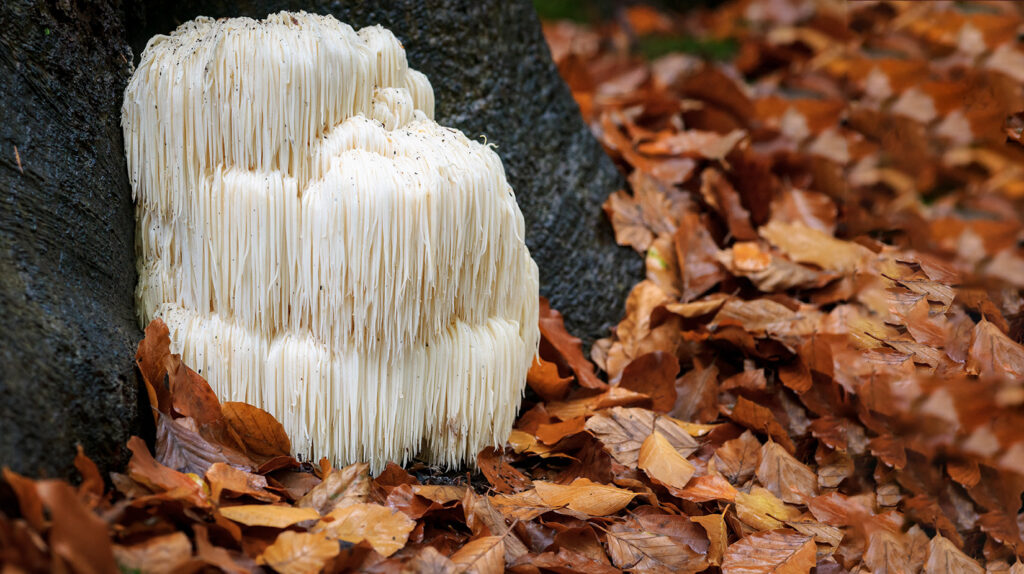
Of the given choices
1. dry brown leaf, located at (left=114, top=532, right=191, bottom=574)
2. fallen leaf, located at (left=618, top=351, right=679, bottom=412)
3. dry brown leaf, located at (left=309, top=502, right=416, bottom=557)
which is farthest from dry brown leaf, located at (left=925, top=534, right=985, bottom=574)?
dry brown leaf, located at (left=114, top=532, right=191, bottom=574)

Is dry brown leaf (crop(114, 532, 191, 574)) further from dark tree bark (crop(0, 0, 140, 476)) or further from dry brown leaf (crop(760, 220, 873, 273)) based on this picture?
dry brown leaf (crop(760, 220, 873, 273))

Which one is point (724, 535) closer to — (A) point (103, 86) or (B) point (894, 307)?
(B) point (894, 307)

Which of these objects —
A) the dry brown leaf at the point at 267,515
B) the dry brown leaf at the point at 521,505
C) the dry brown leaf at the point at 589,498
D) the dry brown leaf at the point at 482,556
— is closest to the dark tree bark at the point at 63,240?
the dry brown leaf at the point at 267,515

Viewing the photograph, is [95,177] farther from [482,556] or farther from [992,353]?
[992,353]

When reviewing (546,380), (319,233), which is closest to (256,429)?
(319,233)

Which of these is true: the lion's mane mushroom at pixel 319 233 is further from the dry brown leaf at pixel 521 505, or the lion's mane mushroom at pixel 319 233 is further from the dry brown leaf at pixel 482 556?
the dry brown leaf at pixel 482 556

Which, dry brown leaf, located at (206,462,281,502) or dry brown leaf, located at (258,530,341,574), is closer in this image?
dry brown leaf, located at (258,530,341,574)
